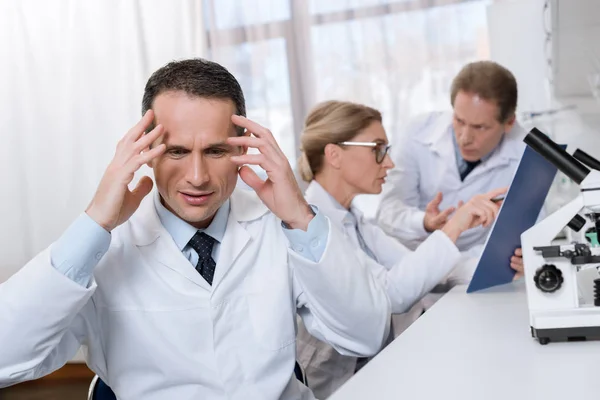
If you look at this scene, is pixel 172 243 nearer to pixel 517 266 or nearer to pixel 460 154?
pixel 517 266

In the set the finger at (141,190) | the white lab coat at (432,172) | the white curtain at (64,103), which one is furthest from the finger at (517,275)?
the white curtain at (64,103)

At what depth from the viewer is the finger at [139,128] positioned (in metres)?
1.16

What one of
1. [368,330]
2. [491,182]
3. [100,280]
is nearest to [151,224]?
[100,280]

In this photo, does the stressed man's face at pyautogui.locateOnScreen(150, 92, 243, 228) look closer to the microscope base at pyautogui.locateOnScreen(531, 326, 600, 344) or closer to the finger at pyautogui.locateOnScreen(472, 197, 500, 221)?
the microscope base at pyautogui.locateOnScreen(531, 326, 600, 344)

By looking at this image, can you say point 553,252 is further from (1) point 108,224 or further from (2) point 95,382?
(2) point 95,382

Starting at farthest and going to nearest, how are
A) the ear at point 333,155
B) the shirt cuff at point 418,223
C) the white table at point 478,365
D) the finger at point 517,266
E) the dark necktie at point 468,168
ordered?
the dark necktie at point 468,168 < the shirt cuff at point 418,223 < the ear at point 333,155 < the finger at point 517,266 < the white table at point 478,365

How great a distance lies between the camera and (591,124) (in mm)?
3092

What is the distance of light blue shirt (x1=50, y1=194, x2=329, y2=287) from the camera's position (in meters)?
1.11

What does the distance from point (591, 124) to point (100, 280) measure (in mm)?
2454

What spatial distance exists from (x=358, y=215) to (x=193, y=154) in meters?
0.94

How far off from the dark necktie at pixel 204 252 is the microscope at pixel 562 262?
53cm

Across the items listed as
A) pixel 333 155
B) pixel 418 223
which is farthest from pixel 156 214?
pixel 418 223

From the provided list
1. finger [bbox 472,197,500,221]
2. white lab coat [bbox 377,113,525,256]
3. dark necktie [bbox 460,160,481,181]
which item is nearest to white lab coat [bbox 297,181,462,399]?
finger [bbox 472,197,500,221]

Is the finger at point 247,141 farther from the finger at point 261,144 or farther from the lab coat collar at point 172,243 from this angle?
the lab coat collar at point 172,243
